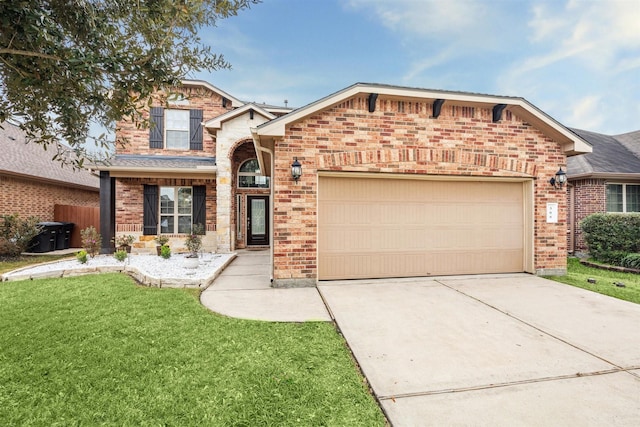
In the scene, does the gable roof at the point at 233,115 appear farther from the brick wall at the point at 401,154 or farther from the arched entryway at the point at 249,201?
the brick wall at the point at 401,154

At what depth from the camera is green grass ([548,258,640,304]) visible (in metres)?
5.35

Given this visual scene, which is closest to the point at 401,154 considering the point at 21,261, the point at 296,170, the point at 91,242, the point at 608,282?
the point at 296,170

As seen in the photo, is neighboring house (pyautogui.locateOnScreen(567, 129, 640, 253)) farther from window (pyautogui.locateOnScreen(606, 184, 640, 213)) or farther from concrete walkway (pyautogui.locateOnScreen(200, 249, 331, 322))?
concrete walkway (pyautogui.locateOnScreen(200, 249, 331, 322))

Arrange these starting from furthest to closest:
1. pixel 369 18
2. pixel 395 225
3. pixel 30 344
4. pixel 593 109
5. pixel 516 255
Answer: pixel 593 109, pixel 369 18, pixel 516 255, pixel 395 225, pixel 30 344

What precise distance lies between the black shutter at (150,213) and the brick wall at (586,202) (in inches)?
618

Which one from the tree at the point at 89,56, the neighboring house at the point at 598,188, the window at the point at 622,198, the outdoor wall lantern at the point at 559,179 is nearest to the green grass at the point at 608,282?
Result: the outdoor wall lantern at the point at 559,179

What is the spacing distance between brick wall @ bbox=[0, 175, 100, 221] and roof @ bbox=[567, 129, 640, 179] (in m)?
21.6

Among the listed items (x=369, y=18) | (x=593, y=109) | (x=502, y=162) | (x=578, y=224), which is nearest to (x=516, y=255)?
(x=502, y=162)

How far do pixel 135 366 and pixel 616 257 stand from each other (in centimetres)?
1244

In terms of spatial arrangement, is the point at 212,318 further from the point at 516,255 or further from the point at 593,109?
the point at 593,109

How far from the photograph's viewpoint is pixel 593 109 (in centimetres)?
2478

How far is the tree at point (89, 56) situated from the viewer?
271 cm

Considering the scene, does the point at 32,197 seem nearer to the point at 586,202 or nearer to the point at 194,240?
the point at 194,240

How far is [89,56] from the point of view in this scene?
2.67m
